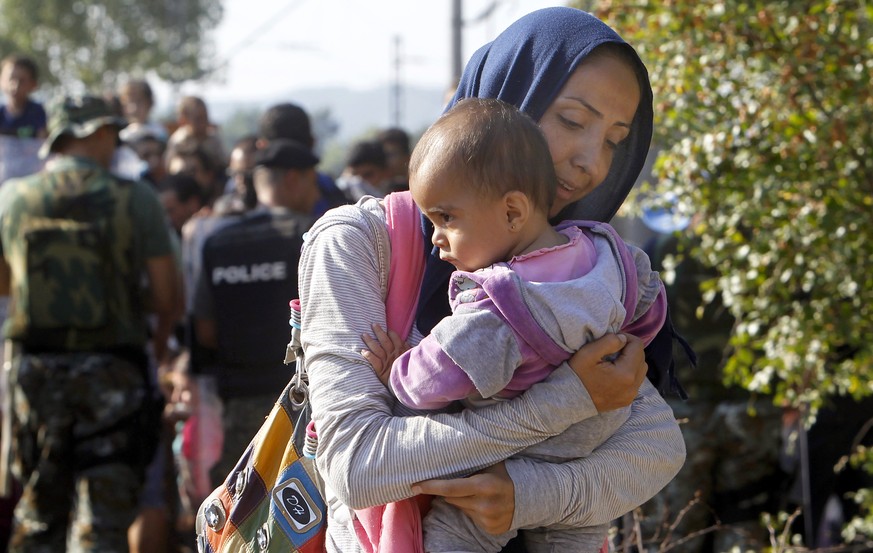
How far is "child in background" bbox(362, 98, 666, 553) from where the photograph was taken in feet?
6.05

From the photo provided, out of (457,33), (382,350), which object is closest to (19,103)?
(382,350)

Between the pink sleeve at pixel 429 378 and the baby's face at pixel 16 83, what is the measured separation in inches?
304

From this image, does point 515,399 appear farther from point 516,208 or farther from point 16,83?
point 16,83

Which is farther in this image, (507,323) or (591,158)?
(591,158)

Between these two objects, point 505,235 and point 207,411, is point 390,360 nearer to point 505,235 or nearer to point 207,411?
point 505,235

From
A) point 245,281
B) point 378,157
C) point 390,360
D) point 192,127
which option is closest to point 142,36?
point 192,127

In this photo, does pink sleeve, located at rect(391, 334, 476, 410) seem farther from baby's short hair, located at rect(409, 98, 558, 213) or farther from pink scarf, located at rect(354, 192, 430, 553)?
baby's short hair, located at rect(409, 98, 558, 213)

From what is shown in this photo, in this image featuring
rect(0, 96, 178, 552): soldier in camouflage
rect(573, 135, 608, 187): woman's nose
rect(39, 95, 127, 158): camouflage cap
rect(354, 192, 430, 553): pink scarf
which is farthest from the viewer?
rect(39, 95, 127, 158): camouflage cap

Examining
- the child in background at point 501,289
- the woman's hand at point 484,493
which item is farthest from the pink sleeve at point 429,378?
the woman's hand at point 484,493

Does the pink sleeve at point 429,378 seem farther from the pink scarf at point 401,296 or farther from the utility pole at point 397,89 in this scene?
the utility pole at point 397,89

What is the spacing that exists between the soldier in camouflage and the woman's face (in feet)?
10.6

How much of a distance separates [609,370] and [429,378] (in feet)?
0.95

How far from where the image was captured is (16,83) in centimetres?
884

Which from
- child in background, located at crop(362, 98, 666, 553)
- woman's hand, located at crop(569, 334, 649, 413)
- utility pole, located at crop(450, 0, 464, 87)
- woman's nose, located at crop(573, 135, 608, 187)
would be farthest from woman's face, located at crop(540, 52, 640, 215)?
utility pole, located at crop(450, 0, 464, 87)
